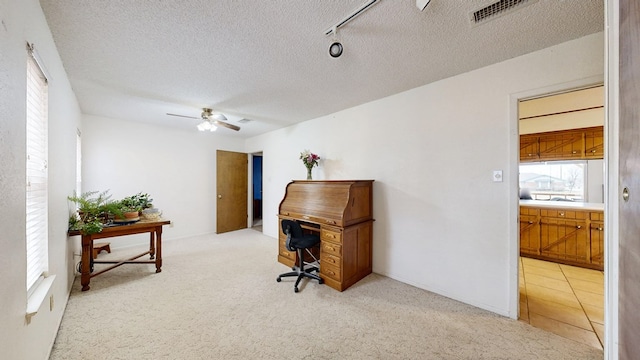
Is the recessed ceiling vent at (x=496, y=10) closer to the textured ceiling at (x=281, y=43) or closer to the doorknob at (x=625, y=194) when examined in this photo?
the textured ceiling at (x=281, y=43)

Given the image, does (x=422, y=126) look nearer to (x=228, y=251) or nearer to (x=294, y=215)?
(x=294, y=215)

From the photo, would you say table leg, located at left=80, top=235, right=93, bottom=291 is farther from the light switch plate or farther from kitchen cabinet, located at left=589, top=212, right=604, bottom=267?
kitchen cabinet, located at left=589, top=212, right=604, bottom=267

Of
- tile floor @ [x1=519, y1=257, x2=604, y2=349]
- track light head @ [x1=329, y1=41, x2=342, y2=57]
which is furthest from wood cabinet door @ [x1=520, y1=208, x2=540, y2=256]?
track light head @ [x1=329, y1=41, x2=342, y2=57]

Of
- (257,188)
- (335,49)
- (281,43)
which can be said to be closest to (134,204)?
(281,43)

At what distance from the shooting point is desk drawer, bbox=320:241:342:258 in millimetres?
2654

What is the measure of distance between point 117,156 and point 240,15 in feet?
13.6

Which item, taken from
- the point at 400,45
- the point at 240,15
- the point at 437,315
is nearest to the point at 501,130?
the point at 400,45

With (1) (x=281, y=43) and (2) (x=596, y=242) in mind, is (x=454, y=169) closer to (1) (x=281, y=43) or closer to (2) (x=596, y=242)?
(1) (x=281, y=43)

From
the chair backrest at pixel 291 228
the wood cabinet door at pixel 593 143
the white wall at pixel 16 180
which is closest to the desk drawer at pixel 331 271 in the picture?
the chair backrest at pixel 291 228

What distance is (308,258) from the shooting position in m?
3.42

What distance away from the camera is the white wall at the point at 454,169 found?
209cm

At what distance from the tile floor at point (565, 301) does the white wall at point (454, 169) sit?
0.34 meters

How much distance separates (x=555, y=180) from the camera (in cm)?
429

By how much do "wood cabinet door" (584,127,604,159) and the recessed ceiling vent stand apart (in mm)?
3855
